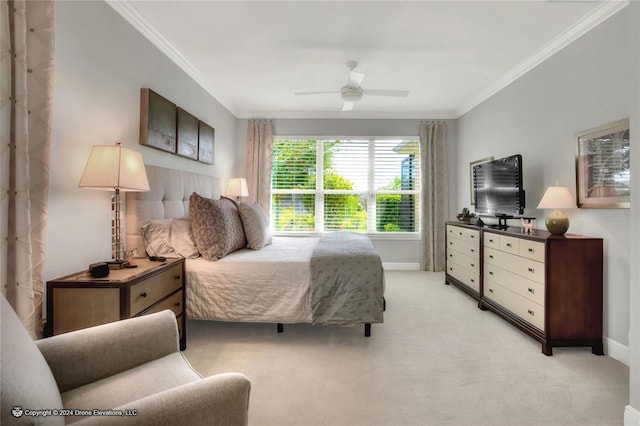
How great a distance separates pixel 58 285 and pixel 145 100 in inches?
63.9

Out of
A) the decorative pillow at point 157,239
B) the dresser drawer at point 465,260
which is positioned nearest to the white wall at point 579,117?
the dresser drawer at point 465,260

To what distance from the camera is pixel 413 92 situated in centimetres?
407

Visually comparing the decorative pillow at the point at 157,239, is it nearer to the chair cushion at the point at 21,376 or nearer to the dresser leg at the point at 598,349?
the chair cushion at the point at 21,376

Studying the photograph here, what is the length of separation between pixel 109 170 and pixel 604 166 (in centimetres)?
349

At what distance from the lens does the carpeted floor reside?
1573mm

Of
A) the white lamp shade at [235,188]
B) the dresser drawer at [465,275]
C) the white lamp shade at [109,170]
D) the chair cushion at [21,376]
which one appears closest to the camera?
the chair cushion at [21,376]

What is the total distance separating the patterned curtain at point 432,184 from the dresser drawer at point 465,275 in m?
0.77

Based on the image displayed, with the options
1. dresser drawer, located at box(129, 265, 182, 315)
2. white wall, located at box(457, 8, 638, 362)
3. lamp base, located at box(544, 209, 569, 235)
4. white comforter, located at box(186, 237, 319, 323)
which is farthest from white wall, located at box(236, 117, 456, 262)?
dresser drawer, located at box(129, 265, 182, 315)

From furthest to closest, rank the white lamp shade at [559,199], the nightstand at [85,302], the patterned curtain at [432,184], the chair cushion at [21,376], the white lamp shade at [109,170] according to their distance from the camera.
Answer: the patterned curtain at [432,184], the white lamp shade at [559,199], the white lamp shade at [109,170], the nightstand at [85,302], the chair cushion at [21,376]

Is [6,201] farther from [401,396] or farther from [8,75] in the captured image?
[401,396]

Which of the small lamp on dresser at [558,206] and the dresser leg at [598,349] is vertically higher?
the small lamp on dresser at [558,206]

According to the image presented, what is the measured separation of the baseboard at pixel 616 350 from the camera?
82.6 inches

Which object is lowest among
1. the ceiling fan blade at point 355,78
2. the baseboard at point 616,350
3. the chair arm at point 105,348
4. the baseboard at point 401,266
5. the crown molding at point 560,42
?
the baseboard at point 616,350

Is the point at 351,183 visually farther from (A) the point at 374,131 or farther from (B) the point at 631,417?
(B) the point at 631,417
